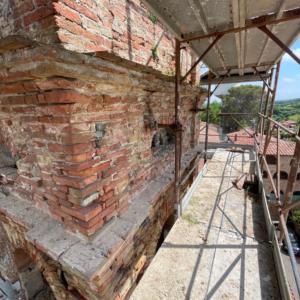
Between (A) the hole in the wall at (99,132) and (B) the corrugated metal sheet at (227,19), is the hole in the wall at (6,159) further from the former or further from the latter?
(B) the corrugated metal sheet at (227,19)

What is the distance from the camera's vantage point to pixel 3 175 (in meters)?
2.77

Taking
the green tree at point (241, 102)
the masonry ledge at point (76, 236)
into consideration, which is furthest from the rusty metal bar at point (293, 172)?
the green tree at point (241, 102)

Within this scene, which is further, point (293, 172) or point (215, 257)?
point (215, 257)

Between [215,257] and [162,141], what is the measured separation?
7.85ft

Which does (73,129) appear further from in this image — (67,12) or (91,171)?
(67,12)

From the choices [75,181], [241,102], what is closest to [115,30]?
[75,181]

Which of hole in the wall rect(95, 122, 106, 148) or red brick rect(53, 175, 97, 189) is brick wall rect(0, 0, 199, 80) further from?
red brick rect(53, 175, 97, 189)

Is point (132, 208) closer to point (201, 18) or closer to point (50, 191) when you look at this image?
point (50, 191)

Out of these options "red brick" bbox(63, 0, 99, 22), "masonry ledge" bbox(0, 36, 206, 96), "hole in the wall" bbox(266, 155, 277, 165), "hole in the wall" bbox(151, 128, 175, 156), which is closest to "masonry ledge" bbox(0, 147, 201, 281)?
"hole in the wall" bbox(151, 128, 175, 156)

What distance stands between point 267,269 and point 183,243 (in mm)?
983

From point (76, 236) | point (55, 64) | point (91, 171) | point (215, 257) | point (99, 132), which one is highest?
point (55, 64)

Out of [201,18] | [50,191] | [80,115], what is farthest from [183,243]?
[201,18]

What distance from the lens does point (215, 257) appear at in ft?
7.63

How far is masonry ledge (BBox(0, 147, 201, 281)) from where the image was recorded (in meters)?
1.78
